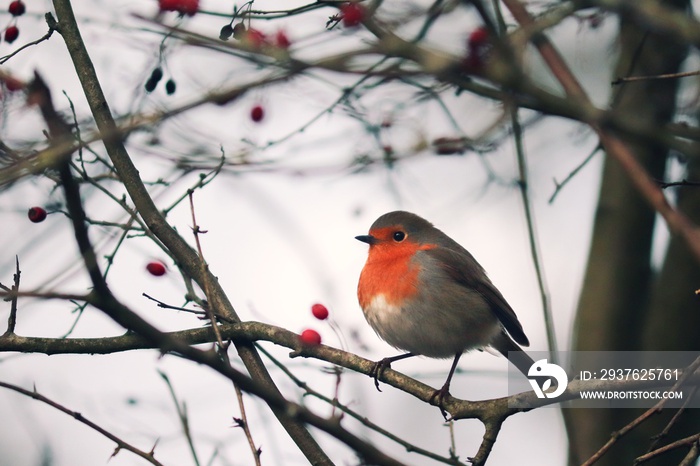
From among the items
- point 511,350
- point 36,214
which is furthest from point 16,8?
point 511,350

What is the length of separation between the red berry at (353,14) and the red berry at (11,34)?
6.36ft

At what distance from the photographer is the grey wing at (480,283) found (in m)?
5.45

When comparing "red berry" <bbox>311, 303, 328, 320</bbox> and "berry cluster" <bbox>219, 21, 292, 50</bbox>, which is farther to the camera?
"red berry" <bbox>311, 303, 328, 320</bbox>

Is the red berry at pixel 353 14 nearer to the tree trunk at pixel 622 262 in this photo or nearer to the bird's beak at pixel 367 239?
the bird's beak at pixel 367 239

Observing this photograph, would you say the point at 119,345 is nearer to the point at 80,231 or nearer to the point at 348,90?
the point at 348,90

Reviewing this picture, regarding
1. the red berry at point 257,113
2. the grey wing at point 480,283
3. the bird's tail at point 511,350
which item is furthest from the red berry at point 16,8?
the bird's tail at point 511,350

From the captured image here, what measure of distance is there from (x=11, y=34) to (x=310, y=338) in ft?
7.71

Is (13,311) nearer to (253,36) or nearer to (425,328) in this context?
(253,36)

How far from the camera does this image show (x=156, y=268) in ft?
13.9

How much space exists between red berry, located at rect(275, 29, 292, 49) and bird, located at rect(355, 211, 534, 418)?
1.86 m

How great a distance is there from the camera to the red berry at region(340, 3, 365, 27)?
380 cm

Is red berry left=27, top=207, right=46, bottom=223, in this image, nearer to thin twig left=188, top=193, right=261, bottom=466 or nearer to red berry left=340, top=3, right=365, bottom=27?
thin twig left=188, top=193, right=261, bottom=466

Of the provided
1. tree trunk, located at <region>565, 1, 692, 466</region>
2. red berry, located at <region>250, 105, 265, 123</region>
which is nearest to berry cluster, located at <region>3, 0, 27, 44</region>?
red berry, located at <region>250, 105, 265, 123</region>

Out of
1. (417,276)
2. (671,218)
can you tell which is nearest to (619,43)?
(417,276)
